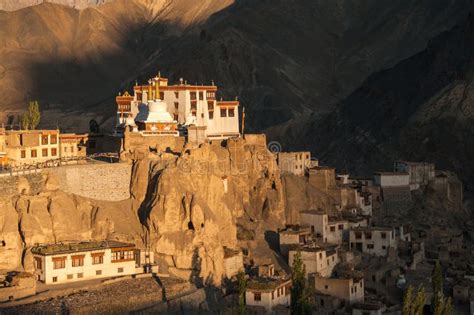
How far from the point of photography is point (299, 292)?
180ft

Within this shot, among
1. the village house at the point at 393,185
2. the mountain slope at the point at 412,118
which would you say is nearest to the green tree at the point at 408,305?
the village house at the point at 393,185

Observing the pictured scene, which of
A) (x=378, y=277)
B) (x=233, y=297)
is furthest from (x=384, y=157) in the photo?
(x=233, y=297)

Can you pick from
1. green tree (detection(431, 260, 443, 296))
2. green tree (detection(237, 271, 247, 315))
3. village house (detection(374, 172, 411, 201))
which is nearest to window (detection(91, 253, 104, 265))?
green tree (detection(237, 271, 247, 315))

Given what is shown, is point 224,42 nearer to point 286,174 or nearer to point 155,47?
point 155,47

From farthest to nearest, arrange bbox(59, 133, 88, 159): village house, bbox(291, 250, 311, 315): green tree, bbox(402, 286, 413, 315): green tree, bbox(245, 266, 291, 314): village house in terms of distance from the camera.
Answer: bbox(59, 133, 88, 159): village house < bbox(245, 266, 291, 314): village house < bbox(402, 286, 413, 315): green tree < bbox(291, 250, 311, 315): green tree

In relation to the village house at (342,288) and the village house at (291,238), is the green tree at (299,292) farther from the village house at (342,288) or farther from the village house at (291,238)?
the village house at (291,238)

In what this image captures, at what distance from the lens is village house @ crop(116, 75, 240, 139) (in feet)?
227

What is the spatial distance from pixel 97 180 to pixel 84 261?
6339mm

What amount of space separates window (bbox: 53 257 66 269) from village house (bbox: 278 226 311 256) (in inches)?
524

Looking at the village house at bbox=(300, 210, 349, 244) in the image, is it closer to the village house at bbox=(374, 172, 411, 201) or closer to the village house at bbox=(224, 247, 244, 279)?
the village house at bbox=(224, 247, 244, 279)

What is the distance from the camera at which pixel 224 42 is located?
145875 millimetres

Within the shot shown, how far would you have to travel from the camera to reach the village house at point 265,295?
5591cm

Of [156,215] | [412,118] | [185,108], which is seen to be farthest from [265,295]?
[412,118]

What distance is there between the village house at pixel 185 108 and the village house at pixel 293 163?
3.01 m
